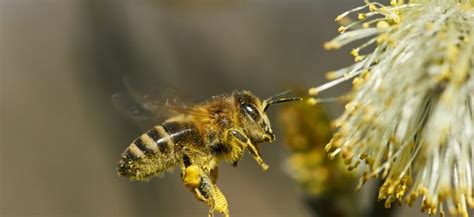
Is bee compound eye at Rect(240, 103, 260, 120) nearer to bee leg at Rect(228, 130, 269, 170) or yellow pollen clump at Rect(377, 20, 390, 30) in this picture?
bee leg at Rect(228, 130, 269, 170)

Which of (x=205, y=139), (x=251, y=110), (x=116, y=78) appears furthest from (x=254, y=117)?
(x=116, y=78)

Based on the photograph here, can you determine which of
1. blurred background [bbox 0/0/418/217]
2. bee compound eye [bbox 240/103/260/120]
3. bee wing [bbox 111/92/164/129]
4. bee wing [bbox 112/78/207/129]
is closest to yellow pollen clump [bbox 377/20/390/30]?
bee compound eye [bbox 240/103/260/120]

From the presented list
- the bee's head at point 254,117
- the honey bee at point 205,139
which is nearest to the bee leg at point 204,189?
the honey bee at point 205,139

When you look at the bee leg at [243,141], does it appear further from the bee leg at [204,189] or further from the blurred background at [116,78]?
the blurred background at [116,78]

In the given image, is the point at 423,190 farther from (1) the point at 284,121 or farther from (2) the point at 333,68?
(2) the point at 333,68

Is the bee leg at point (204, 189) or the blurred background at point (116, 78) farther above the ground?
the blurred background at point (116, 78)

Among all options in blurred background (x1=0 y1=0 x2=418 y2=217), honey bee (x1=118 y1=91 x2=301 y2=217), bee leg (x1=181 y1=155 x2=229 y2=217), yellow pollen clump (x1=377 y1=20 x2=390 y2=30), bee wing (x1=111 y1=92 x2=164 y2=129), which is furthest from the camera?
blurred background (x1=0 y1=0 x2=418 y2=217)

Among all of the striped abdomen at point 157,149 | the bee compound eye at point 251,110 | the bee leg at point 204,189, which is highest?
the striped abdomen at point 157,149

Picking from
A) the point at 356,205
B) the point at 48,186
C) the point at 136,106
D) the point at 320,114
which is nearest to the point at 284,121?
the point at 320,114
